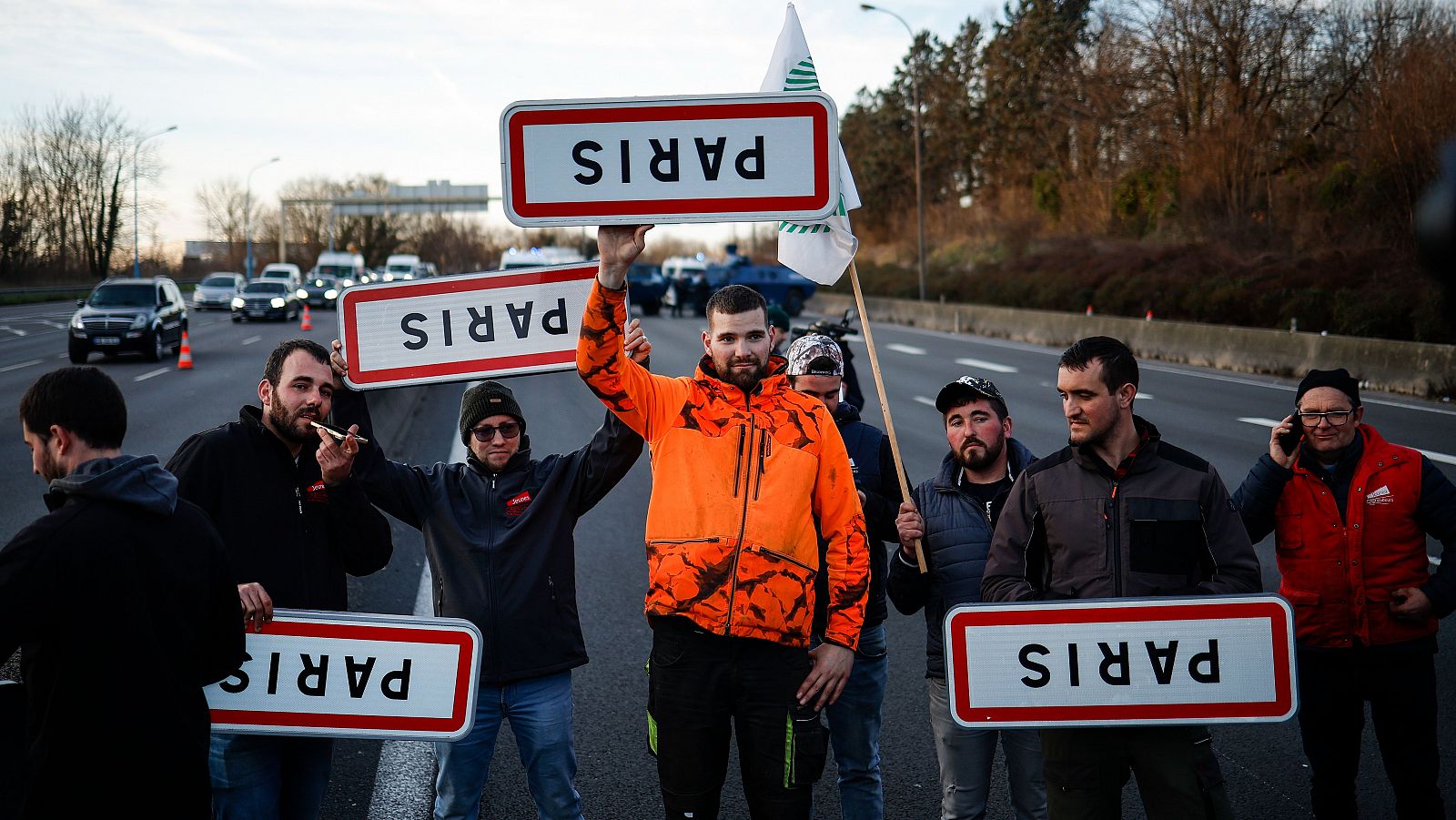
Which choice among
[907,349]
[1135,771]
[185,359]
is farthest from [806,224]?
[907,349]

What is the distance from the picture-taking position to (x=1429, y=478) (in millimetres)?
4242

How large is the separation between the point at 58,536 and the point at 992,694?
2459 mm

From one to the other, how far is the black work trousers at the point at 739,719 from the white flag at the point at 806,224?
4.72 ft

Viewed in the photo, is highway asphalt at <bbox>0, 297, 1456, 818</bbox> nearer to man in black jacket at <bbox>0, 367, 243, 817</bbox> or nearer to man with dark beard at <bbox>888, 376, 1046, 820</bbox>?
man in black jacket at <bbox>0, 367, 243, 817</bbox>

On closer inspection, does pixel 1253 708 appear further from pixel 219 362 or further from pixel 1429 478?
pixel 219 362

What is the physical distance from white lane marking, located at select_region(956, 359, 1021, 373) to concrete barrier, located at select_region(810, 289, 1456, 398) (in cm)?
211

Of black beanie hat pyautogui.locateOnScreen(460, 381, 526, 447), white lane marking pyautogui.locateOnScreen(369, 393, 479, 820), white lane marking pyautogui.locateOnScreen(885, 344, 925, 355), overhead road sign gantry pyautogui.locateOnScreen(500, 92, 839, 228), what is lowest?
white lane marking pyautogui.locateOnScreen(369, 393, 479, 820)

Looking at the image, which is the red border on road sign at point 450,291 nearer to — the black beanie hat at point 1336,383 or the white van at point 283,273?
the black beanie hat at point 1336,383

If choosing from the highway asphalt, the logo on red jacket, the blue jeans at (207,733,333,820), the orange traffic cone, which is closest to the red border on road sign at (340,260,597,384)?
the logo on red jacket

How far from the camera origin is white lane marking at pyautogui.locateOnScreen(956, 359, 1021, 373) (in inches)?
893

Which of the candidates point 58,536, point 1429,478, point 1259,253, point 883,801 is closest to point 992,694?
point 883,801

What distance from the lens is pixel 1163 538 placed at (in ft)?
11.3

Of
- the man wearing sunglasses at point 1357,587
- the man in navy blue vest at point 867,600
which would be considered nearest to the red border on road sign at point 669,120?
the man in navy blue vest at point 867,600

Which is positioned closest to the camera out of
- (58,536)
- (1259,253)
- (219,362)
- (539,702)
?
(58,536)
